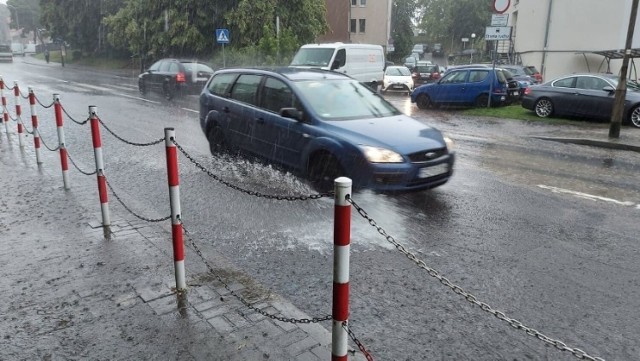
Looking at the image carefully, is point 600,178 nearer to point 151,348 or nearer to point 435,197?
point 435,197

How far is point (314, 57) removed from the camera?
2030 cm

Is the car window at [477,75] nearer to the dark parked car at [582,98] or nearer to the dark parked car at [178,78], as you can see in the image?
the dark parked car at [582,98]

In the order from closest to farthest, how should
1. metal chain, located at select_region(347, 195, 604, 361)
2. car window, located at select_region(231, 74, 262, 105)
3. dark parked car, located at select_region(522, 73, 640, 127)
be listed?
metal chain, located at select_region(347, 195, 604, 361), car window, located at select_region(231, 74, 262, 105), dark parked car, located at select_region(522, 73, 640, 127)

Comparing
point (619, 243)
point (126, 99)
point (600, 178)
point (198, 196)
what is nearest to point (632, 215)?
point (619, 243)

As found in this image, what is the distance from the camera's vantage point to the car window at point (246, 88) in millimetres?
8259

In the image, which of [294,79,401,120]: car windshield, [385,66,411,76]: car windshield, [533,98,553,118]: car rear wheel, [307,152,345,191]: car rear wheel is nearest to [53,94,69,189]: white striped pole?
[294,79,401,120]: car windshield

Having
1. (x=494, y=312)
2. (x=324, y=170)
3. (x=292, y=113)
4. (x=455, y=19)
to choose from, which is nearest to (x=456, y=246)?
(x=324, y=170)

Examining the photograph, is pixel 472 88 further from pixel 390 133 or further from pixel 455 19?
pixel 455 19

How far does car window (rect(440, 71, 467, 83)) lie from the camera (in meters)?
19.2

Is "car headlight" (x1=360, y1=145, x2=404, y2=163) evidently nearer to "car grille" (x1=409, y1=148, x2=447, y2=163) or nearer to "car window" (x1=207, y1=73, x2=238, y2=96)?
"car grille" (x1=409, y1=148, x2=447, y2=163)

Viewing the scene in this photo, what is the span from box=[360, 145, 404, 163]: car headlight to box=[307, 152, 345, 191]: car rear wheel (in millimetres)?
474

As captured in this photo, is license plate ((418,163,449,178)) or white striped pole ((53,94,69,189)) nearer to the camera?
license plate ((418,163,449,178))

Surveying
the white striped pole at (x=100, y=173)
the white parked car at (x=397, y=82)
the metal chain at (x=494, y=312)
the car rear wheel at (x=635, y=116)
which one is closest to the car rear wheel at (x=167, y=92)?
the white parked car at (x=397, y=82)

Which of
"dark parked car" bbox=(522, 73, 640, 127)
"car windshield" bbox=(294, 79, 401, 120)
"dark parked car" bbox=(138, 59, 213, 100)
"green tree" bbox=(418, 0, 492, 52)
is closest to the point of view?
"car windshield" bbox=(294, 79, 401, 120)
